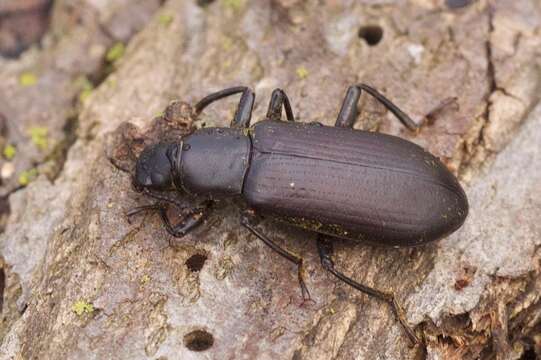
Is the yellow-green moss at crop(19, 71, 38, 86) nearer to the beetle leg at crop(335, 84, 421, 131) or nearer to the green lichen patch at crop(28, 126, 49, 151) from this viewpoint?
the green lichen patch at crop(28, 126, 49, 151)

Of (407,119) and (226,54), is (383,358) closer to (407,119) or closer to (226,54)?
(407,119)

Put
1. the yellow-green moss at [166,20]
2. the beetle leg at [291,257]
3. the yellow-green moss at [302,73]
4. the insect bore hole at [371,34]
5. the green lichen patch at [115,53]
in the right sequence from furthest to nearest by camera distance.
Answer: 1. the green lichen patch at [115,53]
2. the yellow-green moss at [166,20]
3. the insect bore hole at [371,34]
4. the yellow-green moss at [302,73]
5. the beetle leg at [291,257]

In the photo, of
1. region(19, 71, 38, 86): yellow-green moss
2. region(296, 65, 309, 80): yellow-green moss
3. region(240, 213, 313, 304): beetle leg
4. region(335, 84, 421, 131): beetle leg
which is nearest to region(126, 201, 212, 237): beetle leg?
region(240, 213, 313, 304): beetle leg

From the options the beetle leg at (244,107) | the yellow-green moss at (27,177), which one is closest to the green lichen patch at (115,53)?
the yellow-green moss at (27,177)

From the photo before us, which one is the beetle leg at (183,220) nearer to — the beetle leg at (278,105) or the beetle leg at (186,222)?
the beetle leg at (186,222)

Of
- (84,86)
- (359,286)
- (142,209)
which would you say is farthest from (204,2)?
(359,286)
